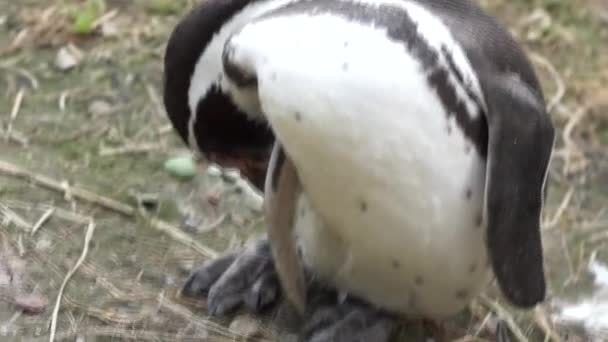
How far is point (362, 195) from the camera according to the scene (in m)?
1.08

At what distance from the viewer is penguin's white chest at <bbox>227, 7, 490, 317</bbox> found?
1.02 metres

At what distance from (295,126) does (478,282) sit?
0.31 meters

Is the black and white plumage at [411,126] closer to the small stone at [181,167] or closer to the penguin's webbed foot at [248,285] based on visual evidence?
the penguin's webbed foot at [248,285]

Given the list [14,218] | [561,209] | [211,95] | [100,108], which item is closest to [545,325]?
[561,209]

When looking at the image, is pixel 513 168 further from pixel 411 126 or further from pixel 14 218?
pixel 14 218

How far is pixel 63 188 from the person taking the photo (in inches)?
65.9

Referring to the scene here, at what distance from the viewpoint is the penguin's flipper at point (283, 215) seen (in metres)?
1.17

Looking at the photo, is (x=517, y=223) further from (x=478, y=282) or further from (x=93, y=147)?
(x=93, y=147)

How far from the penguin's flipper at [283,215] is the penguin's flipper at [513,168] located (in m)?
0.23

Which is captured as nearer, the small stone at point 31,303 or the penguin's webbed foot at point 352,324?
the penguin's webbed foot at point 352,324

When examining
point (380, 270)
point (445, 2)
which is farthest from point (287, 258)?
point (445, 2)

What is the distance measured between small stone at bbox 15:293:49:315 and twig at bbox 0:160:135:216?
0.25 meters

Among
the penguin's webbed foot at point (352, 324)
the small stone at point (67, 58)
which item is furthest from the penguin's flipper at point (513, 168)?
the small stone at point (67, 58)

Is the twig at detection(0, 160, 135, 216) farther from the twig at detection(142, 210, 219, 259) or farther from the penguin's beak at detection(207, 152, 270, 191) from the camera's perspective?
the penguin's beak at detection(207, 152, 270, 191)
